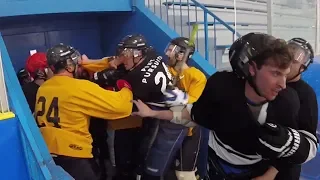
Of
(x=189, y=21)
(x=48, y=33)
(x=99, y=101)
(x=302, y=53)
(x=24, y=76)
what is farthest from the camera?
(x=189, y=21)

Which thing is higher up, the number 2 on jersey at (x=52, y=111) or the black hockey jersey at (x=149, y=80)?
the black hockey jersey at (x=149, y=80)

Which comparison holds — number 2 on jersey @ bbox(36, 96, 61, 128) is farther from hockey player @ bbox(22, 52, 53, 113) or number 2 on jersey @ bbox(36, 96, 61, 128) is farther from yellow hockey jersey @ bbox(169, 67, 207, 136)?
yellow hockey jersey @ bbox(169, 67, 207, 136)

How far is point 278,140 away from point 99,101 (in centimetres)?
124

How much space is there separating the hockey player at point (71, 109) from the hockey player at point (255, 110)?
845 mm

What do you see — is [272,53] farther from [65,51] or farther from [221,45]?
[221,45]

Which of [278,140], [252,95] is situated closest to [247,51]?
[252,95]

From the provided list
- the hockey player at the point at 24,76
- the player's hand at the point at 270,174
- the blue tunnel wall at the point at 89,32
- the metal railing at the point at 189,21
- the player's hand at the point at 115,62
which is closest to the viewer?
the player's hand at the point at 270,174

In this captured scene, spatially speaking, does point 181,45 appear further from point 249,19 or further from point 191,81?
point 249,19

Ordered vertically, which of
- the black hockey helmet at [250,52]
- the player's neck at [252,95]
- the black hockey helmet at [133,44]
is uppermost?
the black hockey helmet at [250,52]

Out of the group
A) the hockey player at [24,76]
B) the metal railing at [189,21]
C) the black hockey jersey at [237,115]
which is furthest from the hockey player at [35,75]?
the metal railing at [189,21]

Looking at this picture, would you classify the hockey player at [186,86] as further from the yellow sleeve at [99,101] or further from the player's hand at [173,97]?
the yellow sleeve at [99,101]

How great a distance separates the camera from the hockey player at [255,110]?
1.43 m

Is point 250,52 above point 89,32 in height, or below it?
above

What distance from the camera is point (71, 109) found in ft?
7.79
